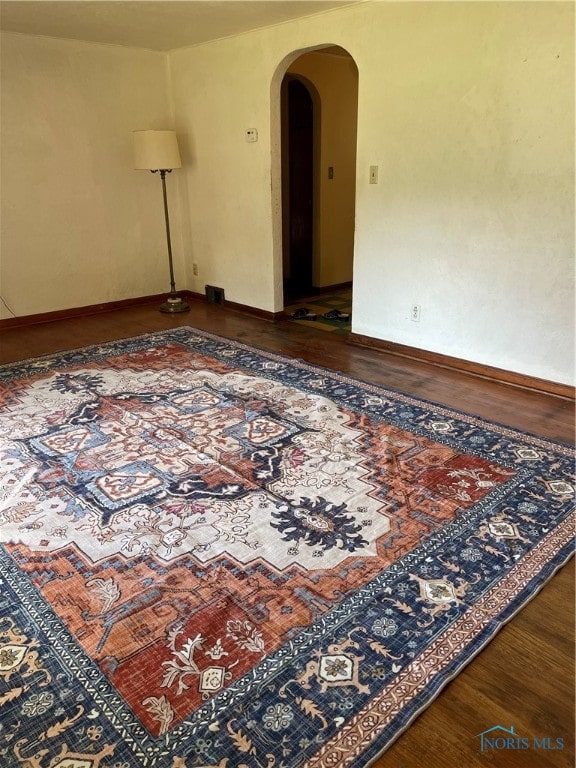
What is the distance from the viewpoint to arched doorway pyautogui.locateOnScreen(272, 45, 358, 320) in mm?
5824

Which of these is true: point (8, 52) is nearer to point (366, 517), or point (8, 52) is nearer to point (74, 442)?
point (74, 442)

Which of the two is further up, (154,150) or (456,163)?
(154,150)

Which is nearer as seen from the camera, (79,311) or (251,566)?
(251,566)

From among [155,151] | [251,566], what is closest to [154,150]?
[155,151]

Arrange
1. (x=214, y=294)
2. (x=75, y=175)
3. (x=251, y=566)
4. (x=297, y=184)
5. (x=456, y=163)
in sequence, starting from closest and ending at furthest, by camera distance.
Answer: (x=251, y=566)
(x=456, y=163)
(x=75, y=175)
(x=214, y=294)
(x=297, y=184)

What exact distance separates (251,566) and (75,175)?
175 inches

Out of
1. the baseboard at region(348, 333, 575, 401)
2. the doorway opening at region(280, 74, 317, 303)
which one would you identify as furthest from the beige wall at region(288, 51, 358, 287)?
Answer: the baseboard at region(348, 333, 575, 401)

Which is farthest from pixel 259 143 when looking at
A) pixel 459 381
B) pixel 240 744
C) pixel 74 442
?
pixel 240 744

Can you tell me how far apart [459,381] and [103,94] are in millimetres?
4163

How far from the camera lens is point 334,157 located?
20.1 feet

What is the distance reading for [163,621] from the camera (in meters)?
1.74

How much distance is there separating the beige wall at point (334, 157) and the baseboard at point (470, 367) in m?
2.10

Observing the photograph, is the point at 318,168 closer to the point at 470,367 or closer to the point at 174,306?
the point at 174,306

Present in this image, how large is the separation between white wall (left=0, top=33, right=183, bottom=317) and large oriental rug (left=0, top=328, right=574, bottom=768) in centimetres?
212
